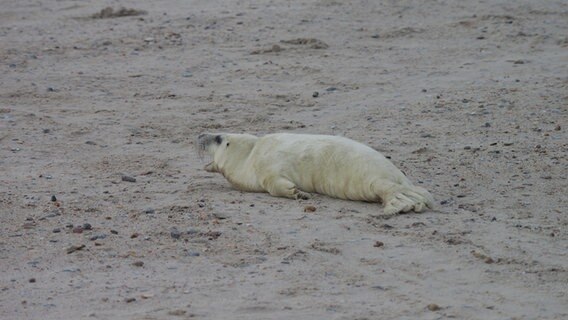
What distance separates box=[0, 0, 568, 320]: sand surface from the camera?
486 centimetres

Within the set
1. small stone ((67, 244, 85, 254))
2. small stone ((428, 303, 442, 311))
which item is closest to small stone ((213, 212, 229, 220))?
small stone ((67, 244, 85, 254))

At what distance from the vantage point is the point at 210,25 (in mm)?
11422

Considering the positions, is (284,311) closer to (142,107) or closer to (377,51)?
(142,107)

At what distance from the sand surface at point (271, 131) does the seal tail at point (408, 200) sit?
0.09m

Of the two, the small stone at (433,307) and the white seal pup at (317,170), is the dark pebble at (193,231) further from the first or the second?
the small stone at (433,307)

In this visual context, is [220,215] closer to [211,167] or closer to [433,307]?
[211,167]

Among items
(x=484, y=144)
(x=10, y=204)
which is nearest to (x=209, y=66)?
(x=484, y=144)

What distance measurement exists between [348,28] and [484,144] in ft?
12.6

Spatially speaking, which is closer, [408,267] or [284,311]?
[284,311]

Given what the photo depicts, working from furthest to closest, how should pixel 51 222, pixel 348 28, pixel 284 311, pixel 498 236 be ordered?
pixel 348 28 → pixel 51 222 → pixel 498 236 → pixel 284 311

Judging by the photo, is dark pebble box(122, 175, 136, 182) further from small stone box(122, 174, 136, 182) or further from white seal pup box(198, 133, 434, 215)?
white seal pup box(198, 133, 434, 215)

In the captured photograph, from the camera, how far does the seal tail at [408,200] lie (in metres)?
5.99

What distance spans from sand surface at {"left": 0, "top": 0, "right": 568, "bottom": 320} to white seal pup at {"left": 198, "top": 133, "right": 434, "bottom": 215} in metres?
0.09

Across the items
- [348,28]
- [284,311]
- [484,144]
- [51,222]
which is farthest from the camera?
[348,28]
